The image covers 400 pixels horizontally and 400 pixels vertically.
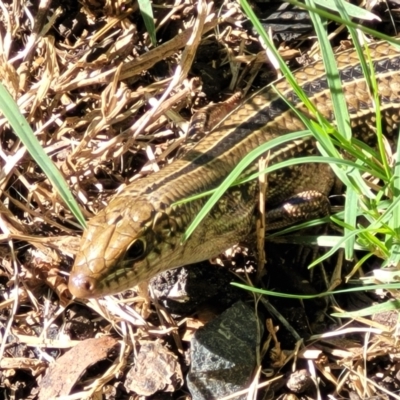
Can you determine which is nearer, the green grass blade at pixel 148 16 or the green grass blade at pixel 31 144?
the green grass blade at pixel 31 144

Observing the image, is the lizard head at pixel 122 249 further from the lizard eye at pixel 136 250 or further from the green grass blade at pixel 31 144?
the green grass blade at pixel 31 144

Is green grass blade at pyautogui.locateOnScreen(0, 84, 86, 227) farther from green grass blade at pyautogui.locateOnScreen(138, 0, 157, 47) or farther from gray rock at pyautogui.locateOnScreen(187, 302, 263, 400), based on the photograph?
green grass blade at pyautogui.locateOnScreen(138, 0, 157, 47)

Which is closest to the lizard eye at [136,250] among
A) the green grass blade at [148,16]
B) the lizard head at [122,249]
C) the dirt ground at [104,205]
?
the lizard head at [122,249]

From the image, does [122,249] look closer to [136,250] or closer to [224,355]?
[136,250]

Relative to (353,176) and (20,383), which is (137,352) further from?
(353,176)

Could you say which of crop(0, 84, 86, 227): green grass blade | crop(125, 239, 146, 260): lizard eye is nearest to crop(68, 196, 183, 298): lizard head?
crop(125, 239, 146, 260): lizard eye

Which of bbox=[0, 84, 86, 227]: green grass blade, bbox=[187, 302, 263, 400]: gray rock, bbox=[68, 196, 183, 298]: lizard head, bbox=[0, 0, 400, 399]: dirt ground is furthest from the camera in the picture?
bbox=[0, 0, 400, 399]: dirt ground

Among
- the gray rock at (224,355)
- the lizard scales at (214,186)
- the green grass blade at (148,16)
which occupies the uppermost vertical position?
the green grass blade at (148,16)

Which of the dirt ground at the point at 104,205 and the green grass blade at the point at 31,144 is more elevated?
the green grass blade at the point at 31,144
